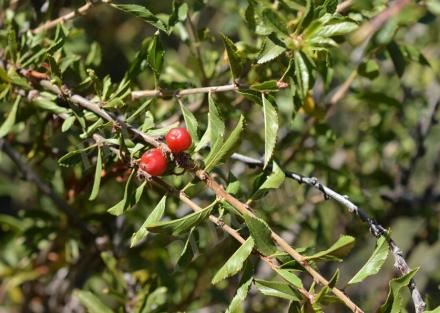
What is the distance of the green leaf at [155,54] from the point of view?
1213mm

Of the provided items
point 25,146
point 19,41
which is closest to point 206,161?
point 19,41

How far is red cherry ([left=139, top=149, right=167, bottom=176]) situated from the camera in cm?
111

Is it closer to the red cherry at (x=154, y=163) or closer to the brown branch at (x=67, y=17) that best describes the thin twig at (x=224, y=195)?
the red cherry at (x=154, y=163)

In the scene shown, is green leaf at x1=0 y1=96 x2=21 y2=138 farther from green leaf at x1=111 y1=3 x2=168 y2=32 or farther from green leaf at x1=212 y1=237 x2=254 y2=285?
green leaf at x1=212 y1=237 x2=254 y2=285

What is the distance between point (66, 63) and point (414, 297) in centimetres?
84

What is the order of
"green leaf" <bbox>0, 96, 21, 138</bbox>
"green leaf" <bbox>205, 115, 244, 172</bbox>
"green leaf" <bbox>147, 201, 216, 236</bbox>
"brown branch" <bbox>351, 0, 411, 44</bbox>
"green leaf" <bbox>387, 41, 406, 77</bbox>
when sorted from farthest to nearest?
"green leaf" <bbox>387, 41, 406, 77</bbox> < "brown branch" <bbox>351, 0, 411, 44</bbox> < "green leaf" <bbox>0, 96, 21, 138</bbox> < "green leaf" <bbox>205, 115, 244, 172</bbox> < "green leaf" <bbox>147, 201, 216, 236</bbox>

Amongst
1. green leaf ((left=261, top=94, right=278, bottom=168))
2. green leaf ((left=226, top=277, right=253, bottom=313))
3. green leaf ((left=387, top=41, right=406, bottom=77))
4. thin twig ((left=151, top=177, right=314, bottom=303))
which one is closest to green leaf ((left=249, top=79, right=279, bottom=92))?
green leaf ((left=261, top=94, right=278, bottom=168))

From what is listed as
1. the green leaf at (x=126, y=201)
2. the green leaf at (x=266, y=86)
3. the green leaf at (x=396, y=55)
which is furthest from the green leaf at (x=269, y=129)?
the green leaf at (x=396, y=55)

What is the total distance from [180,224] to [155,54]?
35 cm

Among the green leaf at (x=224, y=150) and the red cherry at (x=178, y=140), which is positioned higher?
the red cherry at (x=178, y=140)

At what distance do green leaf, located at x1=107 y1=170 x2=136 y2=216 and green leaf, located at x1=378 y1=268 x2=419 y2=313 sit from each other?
0.48m

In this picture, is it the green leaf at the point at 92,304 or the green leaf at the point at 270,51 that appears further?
the green leaf at the point at 92,304

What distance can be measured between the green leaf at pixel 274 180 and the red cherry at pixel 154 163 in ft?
0.70

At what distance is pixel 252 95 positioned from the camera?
1.19m
